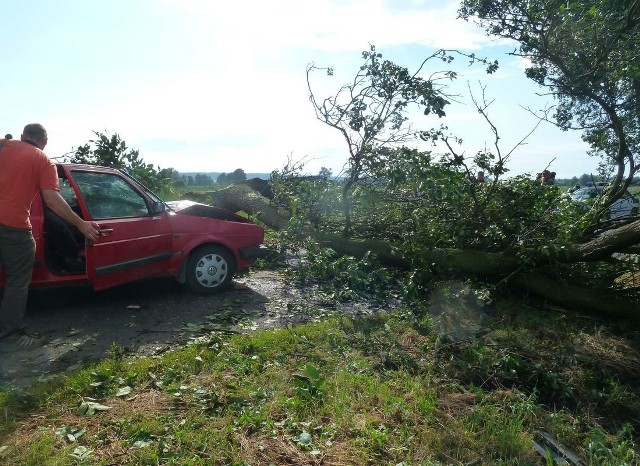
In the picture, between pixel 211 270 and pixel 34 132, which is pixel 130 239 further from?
pixel 34 132

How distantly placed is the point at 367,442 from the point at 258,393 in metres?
0.95

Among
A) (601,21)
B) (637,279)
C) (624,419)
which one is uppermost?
(601,21)

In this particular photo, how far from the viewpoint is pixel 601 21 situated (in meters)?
7.40

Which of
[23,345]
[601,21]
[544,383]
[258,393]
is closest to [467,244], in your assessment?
[544,383]

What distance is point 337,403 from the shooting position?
12.6 feet

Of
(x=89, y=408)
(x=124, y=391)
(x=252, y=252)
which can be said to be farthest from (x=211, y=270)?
(x=89, y=408)

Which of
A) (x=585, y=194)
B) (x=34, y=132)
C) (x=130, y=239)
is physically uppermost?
(x=34, y=132)

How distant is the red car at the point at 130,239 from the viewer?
5.73 m

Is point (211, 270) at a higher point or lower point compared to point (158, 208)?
lower

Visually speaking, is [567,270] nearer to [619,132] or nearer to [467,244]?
[467,244]

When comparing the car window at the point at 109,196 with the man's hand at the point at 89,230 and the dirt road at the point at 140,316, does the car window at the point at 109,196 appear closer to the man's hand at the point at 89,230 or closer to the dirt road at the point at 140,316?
the man's hand at the point at 89,230

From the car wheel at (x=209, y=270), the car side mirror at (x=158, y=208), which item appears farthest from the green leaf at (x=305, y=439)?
the car side mirror at (x=158, y=208)

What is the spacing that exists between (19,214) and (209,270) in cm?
248

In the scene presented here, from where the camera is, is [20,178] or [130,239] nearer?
[20,178]
